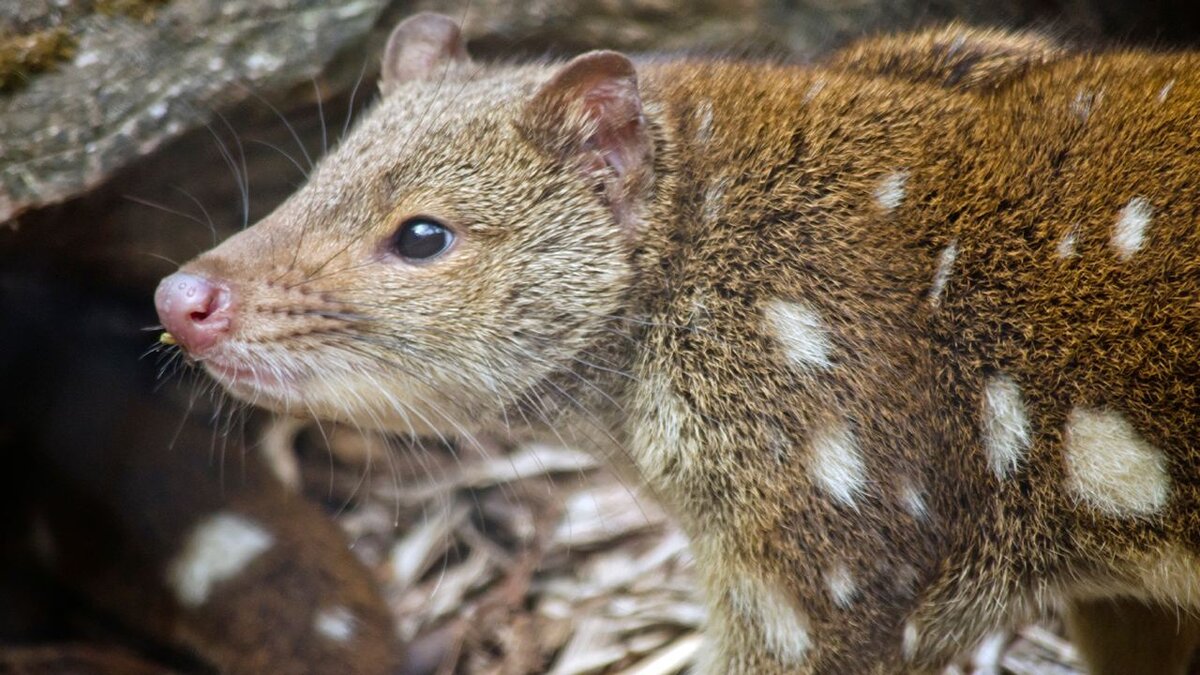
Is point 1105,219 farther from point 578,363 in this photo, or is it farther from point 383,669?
point 383,669

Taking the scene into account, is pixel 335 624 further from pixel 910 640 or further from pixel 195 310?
pixel 910 640

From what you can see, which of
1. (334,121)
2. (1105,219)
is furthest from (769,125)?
(334,121)

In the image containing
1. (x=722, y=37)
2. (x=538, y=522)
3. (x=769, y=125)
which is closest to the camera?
(x=769, y=125)

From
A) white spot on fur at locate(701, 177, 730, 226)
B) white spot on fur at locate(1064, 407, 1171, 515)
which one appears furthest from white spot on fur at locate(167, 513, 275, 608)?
white spot on fur at locate(1064, 407, 1171, 515)

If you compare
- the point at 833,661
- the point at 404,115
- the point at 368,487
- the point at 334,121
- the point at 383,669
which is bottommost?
the point at 368,487

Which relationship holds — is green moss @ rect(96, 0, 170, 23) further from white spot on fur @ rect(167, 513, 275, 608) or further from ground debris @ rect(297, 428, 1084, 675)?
white spot on fur @ rect(167, 513, 275, 608)

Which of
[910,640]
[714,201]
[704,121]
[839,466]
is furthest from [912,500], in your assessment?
[704,121]
